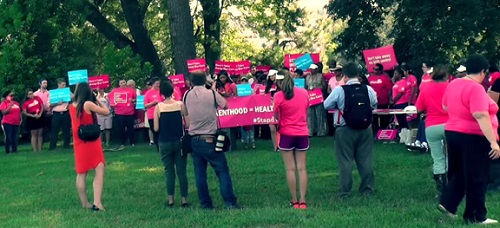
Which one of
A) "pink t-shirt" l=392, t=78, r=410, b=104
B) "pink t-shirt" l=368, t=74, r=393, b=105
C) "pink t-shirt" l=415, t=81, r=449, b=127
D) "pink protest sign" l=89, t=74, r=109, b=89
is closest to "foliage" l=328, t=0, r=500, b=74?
"pink t-shirt" l=368, t=74, r=393, b=105

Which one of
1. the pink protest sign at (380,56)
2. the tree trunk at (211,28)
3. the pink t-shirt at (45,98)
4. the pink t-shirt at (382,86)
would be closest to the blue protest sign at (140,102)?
the pink t-shirt at (45,98)

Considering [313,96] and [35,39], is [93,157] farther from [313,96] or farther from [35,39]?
[35,39]

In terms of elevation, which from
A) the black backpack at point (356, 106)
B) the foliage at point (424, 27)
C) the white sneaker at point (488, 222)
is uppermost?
the foliage at point (424, 27)

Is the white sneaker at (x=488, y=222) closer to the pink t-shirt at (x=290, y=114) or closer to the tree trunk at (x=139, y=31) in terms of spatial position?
the pink t-shirt at (x=290, y=114)

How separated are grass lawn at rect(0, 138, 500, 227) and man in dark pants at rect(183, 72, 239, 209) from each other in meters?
0.35

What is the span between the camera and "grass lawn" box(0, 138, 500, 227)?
11125mm

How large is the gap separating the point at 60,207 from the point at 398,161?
6.57m

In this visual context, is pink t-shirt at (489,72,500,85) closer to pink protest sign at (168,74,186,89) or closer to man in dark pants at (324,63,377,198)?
man in dark pants at (324,63,377,198)

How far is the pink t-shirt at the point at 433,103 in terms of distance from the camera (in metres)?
12.2

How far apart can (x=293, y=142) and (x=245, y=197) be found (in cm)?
169

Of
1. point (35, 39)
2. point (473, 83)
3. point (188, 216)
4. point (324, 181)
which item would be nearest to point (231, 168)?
point (324, 181)

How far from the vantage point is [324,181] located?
15195 mm

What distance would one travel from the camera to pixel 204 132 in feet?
41.1

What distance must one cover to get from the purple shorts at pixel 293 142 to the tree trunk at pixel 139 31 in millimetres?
23661
